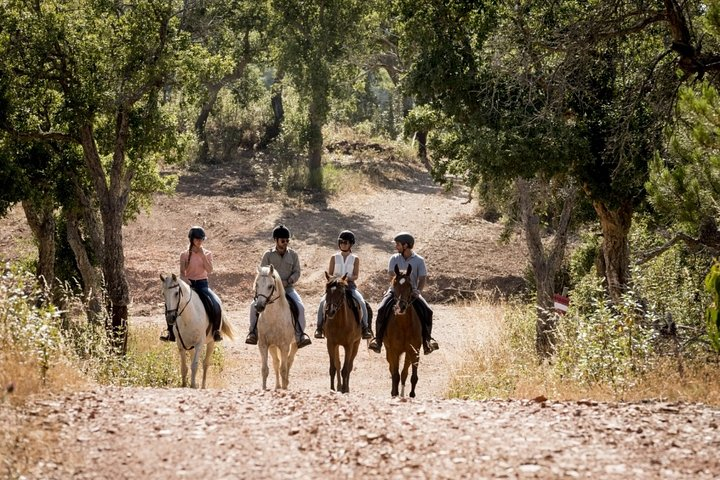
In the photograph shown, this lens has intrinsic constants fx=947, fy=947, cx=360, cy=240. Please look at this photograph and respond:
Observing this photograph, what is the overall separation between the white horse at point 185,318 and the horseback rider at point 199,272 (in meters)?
0.19

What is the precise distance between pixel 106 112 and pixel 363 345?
9.14 meters

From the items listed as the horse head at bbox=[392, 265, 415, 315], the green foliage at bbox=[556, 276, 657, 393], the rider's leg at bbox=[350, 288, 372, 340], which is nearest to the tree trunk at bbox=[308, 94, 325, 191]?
the rider's leg at bbox=[350, 288, 372, 340]

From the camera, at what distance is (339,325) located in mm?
14508

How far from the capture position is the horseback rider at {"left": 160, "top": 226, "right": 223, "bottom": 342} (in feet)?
48.6

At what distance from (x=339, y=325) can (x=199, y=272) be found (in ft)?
8.19

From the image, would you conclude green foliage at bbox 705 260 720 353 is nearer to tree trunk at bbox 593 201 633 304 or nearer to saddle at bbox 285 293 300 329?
saddle at bbox 285 293 300 329

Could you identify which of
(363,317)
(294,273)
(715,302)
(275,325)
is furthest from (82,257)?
(715,302)

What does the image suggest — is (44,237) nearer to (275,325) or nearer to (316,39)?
(275,325)

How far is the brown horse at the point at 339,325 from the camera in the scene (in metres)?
14.1

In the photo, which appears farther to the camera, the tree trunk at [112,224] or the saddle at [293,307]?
the tree trunk at [112,224]

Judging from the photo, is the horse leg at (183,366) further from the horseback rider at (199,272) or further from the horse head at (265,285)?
the horse head at (265,285)

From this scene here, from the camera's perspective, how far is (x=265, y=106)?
4725 cm

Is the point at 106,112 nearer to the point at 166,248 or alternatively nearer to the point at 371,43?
the point at 166,248

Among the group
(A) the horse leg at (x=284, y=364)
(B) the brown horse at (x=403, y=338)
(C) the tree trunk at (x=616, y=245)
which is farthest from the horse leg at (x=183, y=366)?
(C) the tree trunk at (x=616, y=245)
